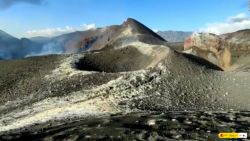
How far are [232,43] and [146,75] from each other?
19925mm

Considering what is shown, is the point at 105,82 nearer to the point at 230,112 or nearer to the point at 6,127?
the point at 6,127

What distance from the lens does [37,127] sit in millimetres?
21359

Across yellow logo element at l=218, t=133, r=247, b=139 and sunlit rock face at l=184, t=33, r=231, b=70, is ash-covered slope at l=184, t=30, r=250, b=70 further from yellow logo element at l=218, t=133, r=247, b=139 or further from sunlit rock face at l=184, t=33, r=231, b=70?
yellow logo element at l=218, t=133, r=247, b=139

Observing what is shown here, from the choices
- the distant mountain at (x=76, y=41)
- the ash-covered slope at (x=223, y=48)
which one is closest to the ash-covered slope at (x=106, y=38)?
the distant mountain at (x=76, y=41)

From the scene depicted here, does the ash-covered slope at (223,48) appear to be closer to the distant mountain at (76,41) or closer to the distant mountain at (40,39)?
the distant mountain at (76,41)

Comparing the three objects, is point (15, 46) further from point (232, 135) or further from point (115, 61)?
point (232, 135)

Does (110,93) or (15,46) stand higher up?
(15,46)

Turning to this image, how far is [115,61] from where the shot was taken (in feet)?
144

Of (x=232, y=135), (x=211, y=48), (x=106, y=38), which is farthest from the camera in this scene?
(x=106, y=38)

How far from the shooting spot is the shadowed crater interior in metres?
41.7

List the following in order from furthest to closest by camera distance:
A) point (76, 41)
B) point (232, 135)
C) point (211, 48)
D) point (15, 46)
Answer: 1. point (15, 46)
2. point (76, 41)
3. point (211, 48)
4. point (232, 135)

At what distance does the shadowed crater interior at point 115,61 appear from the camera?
41.7 meters

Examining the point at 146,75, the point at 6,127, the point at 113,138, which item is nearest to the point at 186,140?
the point at 113,138

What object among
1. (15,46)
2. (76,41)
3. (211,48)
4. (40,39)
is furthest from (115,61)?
(40,39)
